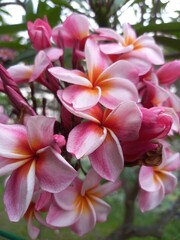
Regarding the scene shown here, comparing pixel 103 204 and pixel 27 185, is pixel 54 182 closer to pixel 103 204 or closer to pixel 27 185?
pixel 27 185

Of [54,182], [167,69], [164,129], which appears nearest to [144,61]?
[167,69]

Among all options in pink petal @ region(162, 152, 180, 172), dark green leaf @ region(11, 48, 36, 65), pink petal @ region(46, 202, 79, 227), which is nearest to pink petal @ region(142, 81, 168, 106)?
pink petal @ region(162, 152, 180, 172)

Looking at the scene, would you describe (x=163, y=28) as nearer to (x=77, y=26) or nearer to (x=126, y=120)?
(x=77, y=26)

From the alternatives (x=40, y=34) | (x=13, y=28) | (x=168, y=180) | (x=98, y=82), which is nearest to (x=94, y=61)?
(x=98, y=82)

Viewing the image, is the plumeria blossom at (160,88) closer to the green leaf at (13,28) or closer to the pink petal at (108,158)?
the pink petal at (108,158)

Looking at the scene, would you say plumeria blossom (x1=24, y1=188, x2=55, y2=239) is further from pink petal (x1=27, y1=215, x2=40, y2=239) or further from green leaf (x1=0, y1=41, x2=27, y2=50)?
green leaf (x1=0, y1=41, x2=27, y2=50)

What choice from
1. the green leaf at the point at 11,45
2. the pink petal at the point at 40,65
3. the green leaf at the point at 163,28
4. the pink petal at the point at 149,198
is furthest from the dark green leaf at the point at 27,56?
the pink petal at the point at 149,198
